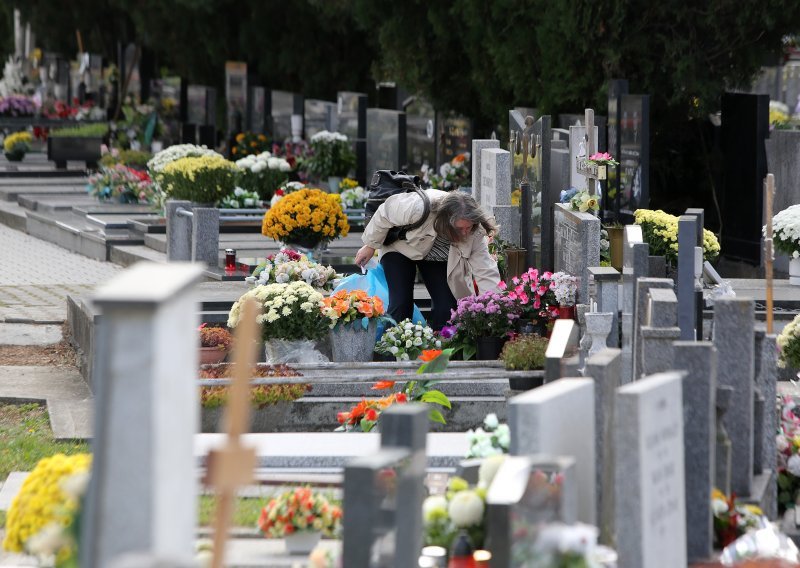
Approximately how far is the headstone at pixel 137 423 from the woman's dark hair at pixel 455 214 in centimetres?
730

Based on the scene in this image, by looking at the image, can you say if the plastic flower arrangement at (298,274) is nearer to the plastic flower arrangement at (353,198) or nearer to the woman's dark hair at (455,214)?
the woman's dark hair at (455,214)

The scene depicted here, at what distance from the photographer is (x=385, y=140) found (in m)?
22.9

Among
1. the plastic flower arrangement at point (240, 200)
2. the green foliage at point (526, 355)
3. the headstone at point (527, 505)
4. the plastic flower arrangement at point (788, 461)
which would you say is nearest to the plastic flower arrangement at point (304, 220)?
the plastic flower arrangement at point (240, 200)

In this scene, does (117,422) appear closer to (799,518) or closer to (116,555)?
(116,555)

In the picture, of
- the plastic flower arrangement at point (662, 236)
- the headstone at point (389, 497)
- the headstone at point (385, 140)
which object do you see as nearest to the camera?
the headstone at point (389, 497)

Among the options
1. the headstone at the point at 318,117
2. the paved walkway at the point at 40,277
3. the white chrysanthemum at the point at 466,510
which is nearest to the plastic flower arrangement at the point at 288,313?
the paved walkway at the point at 40,277

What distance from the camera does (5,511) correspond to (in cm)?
715

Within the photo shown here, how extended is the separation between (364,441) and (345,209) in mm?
11984

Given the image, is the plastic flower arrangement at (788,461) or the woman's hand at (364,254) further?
the woman's hand at (364,254)

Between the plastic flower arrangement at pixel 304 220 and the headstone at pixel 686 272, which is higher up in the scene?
the plastic flower arrangement at pixel 304 220

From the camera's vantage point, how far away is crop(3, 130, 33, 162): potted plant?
2989 cm

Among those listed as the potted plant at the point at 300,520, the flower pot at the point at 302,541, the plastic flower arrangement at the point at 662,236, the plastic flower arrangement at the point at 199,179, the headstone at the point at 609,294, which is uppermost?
the plastic flower arrangement at the point at 199,179

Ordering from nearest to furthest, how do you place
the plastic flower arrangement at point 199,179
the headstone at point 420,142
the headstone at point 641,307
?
1. the headstone at point 641,307
2. the plastic flower arrangement at point 199,179
3. the headstone at point 420,142

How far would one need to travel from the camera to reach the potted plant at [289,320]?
10.3m
